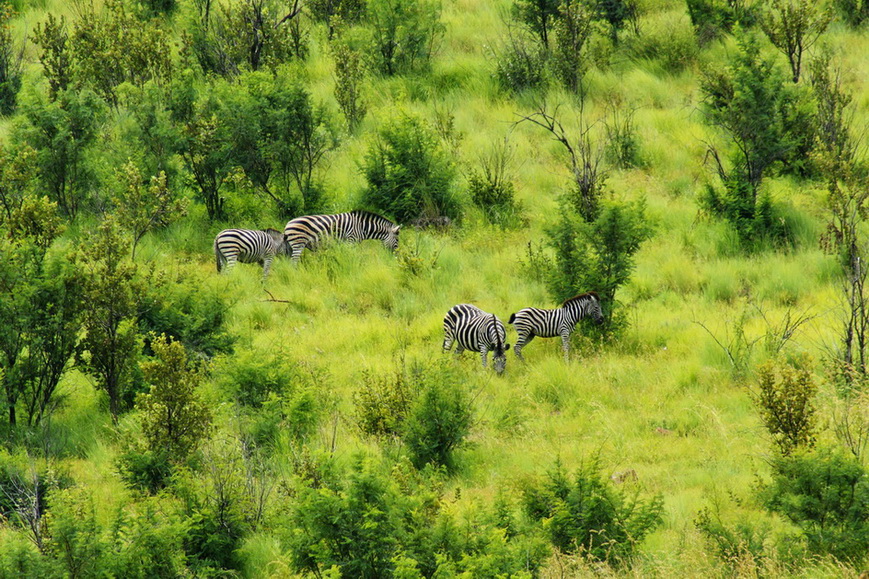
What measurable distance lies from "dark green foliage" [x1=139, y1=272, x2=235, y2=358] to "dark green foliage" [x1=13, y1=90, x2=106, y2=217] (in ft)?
17.9

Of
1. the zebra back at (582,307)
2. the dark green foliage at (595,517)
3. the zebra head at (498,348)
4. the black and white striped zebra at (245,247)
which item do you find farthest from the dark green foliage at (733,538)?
the black and white striped zebra at (245,247)

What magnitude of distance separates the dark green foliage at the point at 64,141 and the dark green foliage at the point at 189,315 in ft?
17.9

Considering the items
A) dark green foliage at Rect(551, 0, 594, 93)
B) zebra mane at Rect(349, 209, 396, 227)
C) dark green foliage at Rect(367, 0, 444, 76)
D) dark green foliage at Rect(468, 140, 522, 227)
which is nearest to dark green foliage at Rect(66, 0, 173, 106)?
dark green foliage at Rect(367, 0, 444, 76)

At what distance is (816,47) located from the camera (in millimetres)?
23219

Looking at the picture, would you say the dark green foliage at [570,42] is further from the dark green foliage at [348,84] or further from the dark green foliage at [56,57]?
the dark green foliage at [56,57]

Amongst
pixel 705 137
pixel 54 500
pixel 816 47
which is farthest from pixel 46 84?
pixel 816 47

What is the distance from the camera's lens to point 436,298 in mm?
15758

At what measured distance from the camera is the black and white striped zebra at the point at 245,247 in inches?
652

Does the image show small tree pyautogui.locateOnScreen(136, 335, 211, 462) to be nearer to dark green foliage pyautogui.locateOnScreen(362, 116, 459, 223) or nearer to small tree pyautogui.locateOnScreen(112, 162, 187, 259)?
small tree pyautogui.locateOnScreen(112, 162, 187, 259)

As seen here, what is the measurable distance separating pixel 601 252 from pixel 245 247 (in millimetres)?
6071

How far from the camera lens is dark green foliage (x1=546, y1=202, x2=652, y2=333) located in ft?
46.6

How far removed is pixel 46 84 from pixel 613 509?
17.9 m

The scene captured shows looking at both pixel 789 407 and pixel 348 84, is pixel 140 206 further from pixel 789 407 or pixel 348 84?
pixel 789 407

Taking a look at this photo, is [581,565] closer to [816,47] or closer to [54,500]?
[54,500]
